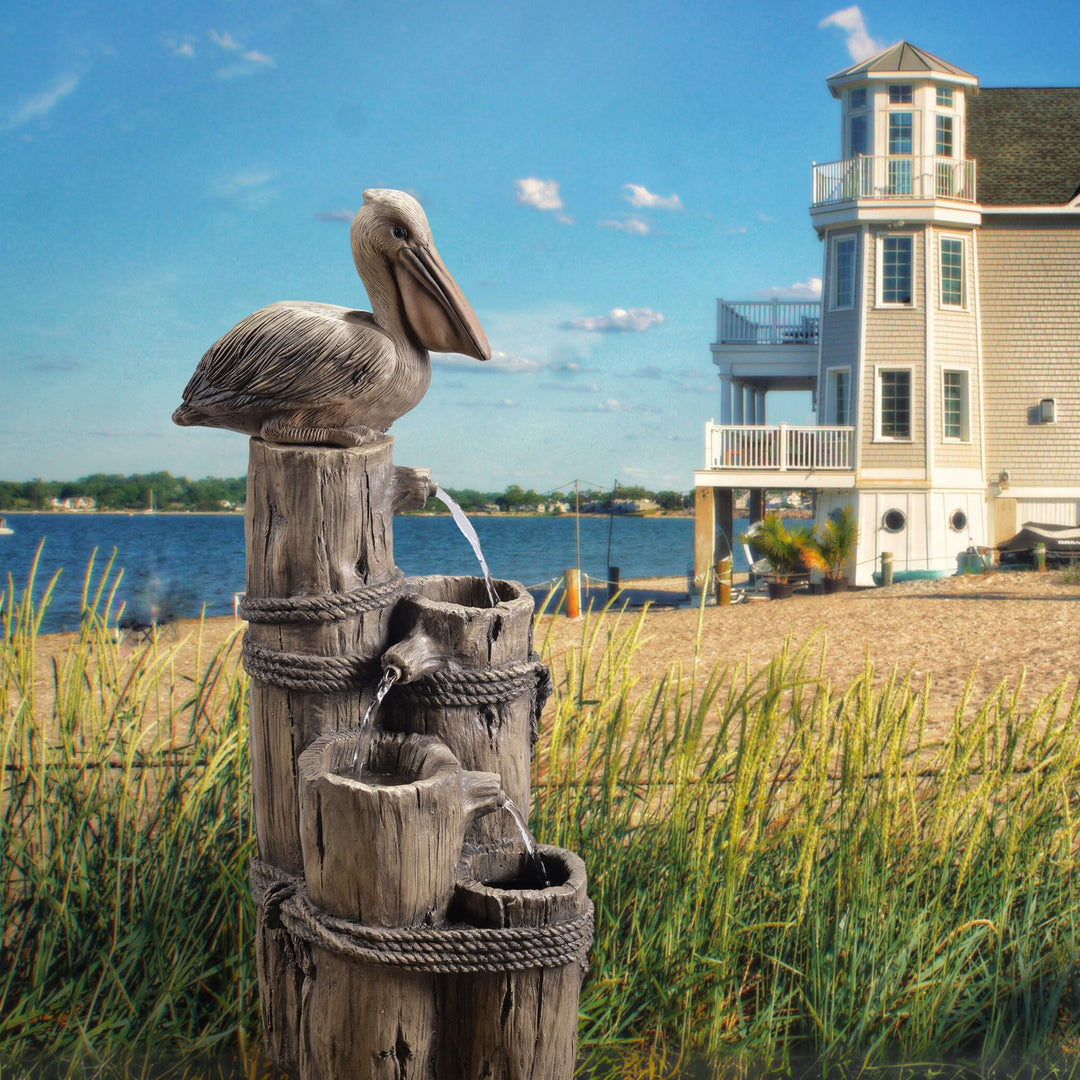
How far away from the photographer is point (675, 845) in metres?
3.29

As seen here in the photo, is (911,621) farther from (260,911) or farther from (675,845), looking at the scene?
(260,911)

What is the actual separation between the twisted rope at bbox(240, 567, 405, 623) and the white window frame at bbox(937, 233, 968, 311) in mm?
20257

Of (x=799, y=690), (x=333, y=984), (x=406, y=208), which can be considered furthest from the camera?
(x=799, y=690)

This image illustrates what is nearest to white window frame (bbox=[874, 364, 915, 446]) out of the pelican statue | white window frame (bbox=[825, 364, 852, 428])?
white window frame (bbox=[825, 364, 852, 428])

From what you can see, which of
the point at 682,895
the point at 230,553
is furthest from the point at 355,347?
the point at 230,553

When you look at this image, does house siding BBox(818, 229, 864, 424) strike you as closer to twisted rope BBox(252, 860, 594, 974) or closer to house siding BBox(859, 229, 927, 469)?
house siding BBox(859, 229, 927, 469)

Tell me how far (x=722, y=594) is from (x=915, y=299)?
734 cm

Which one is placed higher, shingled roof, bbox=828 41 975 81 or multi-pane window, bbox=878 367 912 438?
shingled roof, bbox=828 41 975 81

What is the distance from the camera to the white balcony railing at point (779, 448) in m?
20.1

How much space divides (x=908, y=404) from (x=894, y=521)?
7.76 ft

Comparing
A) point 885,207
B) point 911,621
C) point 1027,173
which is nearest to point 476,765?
point 911,621

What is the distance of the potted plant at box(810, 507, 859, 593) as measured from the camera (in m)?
19.1

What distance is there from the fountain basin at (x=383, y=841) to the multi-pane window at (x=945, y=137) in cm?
2151

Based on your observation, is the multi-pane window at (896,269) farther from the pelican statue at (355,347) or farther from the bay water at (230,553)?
the pelican statue at (355,347)
